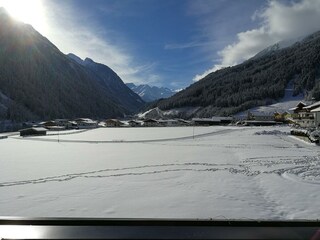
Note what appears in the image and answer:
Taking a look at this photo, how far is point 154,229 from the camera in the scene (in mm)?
4957

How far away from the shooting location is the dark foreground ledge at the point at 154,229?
4.74 m

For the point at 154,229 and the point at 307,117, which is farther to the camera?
the point at 307,117

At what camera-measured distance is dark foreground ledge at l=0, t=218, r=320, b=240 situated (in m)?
4.74

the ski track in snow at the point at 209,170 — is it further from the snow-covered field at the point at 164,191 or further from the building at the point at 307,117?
the building at the point at 307,117

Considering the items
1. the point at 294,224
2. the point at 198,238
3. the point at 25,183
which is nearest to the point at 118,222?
the point at 198,238

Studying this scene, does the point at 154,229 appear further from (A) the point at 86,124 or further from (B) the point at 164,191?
(A) the point at 86,124

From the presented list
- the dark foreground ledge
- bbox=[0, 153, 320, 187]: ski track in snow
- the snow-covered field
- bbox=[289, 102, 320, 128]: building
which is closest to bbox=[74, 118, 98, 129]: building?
bbox=[289, 102, 320, 128]: building

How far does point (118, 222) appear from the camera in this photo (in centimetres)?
512

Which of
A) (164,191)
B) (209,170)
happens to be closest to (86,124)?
(209,170)

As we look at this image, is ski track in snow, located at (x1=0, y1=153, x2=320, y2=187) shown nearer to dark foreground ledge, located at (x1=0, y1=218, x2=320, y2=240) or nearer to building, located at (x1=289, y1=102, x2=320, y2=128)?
dark foreground ledge, located at (x1=0, y1=218, x2=320, y2=240)

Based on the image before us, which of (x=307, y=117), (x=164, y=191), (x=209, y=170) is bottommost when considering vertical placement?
(x=209, y=170)

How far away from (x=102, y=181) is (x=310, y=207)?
8.26 meters

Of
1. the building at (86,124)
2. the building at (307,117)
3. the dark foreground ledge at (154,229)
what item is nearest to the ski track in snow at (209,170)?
the dark foreground ledge at (154,229)

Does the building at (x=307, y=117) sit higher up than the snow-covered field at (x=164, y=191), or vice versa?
the building at (x=307, y=117)
